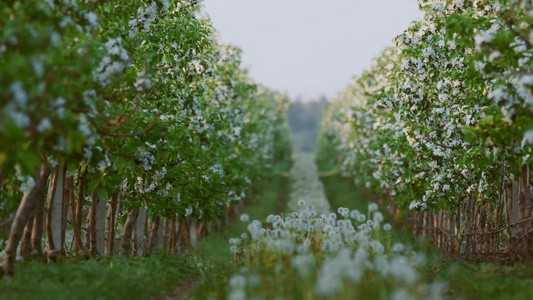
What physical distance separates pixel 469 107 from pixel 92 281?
8575 mm

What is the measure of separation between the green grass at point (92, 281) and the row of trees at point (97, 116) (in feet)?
3.78

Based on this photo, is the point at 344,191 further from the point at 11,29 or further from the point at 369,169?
the point at 11,29

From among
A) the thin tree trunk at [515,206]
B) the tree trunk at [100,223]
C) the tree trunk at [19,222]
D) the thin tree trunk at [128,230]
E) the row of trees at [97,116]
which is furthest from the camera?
the thin tree trunk at [128,230]

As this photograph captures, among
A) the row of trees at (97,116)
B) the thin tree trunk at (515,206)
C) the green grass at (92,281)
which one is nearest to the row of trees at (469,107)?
the thin tree trunk at (515,206)

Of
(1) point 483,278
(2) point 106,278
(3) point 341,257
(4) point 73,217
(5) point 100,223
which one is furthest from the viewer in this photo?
(5) point 100,223

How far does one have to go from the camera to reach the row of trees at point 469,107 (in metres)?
9.70

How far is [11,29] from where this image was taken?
272 inches

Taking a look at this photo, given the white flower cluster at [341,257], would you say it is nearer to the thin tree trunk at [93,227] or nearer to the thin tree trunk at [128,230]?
the thin tree trunk at [93,227]

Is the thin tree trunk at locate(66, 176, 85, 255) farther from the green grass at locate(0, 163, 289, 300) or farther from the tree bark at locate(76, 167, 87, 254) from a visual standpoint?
the green grass at locate(0, 163, 289, 300)

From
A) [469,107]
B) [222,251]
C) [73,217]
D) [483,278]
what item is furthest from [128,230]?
[483,278]

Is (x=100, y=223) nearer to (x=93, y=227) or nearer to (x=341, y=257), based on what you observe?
(x=93, y=227)

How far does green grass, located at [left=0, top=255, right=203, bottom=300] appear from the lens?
28.5ft

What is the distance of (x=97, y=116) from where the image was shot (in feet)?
30.4

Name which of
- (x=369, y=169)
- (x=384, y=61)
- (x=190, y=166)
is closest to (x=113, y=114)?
(x=190, y=166)
